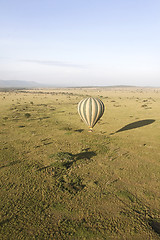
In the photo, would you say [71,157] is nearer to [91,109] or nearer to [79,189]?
[79,189]

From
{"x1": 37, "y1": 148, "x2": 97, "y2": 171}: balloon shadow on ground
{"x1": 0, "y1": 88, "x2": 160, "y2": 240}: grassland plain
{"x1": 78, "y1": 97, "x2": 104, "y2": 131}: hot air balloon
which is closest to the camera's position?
{"x1": 0, "y1": 88, "x2": 160, "y2": 240}: grassland plain

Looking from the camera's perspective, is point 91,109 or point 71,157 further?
point 91,109

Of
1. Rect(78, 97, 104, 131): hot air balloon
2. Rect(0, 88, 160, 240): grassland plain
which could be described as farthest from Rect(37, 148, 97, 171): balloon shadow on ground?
Rect(78, 97, 104, 131): hot air balloon

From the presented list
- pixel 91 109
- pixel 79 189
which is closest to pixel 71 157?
pixel 79 189

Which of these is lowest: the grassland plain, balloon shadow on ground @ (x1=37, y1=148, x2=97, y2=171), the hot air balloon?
the grassland plain

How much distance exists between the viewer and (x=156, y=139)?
18.9 meters

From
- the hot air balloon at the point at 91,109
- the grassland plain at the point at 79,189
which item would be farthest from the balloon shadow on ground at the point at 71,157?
the hot air balloon at the point at 91,109

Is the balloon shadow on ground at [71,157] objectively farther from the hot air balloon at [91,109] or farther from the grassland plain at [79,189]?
the hot air balloon at [91,109]

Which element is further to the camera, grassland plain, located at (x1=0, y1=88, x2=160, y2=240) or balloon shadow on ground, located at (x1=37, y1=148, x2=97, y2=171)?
balloon shadow on ground, located at (x1=37, y1=148, x2=97, y2=171)

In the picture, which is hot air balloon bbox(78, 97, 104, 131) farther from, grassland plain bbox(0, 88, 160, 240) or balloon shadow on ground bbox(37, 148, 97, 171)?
balloon shadow on ground bbox(37, 148, 97, 171)

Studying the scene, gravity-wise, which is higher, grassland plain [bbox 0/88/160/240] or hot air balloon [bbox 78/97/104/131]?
hot air balloon [bbox 78/97/104/131]

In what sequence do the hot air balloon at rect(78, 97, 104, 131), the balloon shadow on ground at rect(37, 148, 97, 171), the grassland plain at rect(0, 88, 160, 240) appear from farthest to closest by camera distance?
the hot air balloon at rect(78, 97, 104, 131) → the balloon shadow on ground at rect(37, 148, 97, 171) → the grassland plain at rect(0, 88, 160, 240)

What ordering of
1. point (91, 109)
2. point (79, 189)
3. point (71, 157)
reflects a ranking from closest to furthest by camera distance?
1. point (79, 189)
2. point (71, 157)
3. point (91, 109)

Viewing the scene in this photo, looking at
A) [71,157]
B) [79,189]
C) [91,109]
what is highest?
[91,109]
